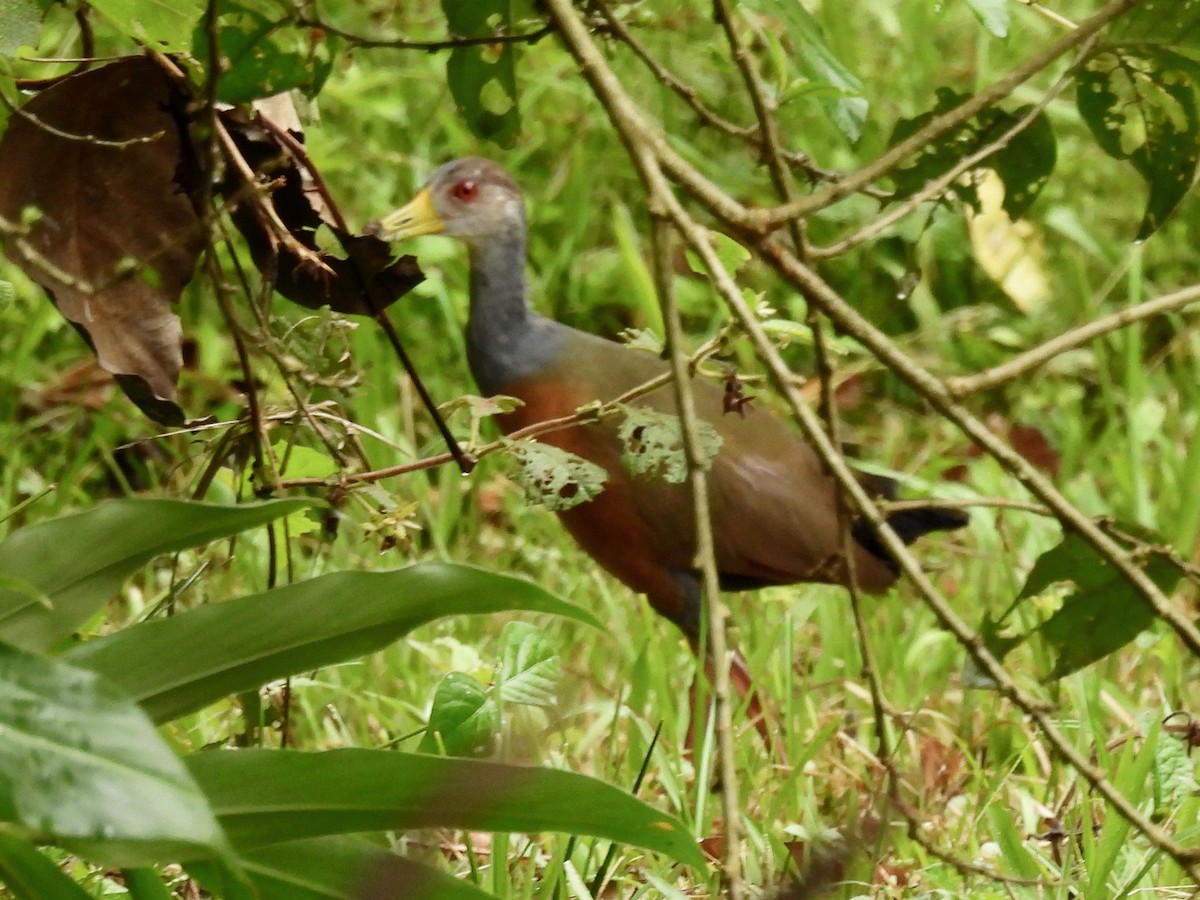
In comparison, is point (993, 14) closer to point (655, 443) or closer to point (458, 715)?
point (655, 443)

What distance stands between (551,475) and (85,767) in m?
0.48

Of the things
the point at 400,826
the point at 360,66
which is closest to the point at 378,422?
the point at 360,66

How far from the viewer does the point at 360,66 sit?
358cm

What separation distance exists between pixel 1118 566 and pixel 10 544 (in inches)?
26.6

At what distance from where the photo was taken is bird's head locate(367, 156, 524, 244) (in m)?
2.64

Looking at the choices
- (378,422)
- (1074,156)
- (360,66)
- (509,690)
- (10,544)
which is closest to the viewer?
(10,544)

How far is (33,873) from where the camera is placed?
1.00m

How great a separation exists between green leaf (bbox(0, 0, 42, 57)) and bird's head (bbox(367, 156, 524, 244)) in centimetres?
159

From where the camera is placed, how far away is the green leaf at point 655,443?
113 cm

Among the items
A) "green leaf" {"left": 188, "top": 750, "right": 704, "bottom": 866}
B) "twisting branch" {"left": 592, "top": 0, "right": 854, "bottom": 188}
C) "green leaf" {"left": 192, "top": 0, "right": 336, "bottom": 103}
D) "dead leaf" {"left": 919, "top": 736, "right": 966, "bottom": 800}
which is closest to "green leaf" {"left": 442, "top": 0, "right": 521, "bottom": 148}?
"twisting branch" {"left": 592, "top": 0, "right": 854, "bottom": 188}

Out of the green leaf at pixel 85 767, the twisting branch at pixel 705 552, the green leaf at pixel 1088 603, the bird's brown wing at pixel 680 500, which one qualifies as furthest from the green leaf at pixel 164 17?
the bird's brown wing at pixel 680 500

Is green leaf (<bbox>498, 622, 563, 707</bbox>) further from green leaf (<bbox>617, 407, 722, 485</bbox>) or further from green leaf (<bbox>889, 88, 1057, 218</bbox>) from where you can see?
green leaf (<bbox>889, 88, 1057, 218</bbox>)

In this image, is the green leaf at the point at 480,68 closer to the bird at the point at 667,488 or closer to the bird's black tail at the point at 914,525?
the bird at the point at 667,488

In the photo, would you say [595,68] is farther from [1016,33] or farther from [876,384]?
[1016,33]
